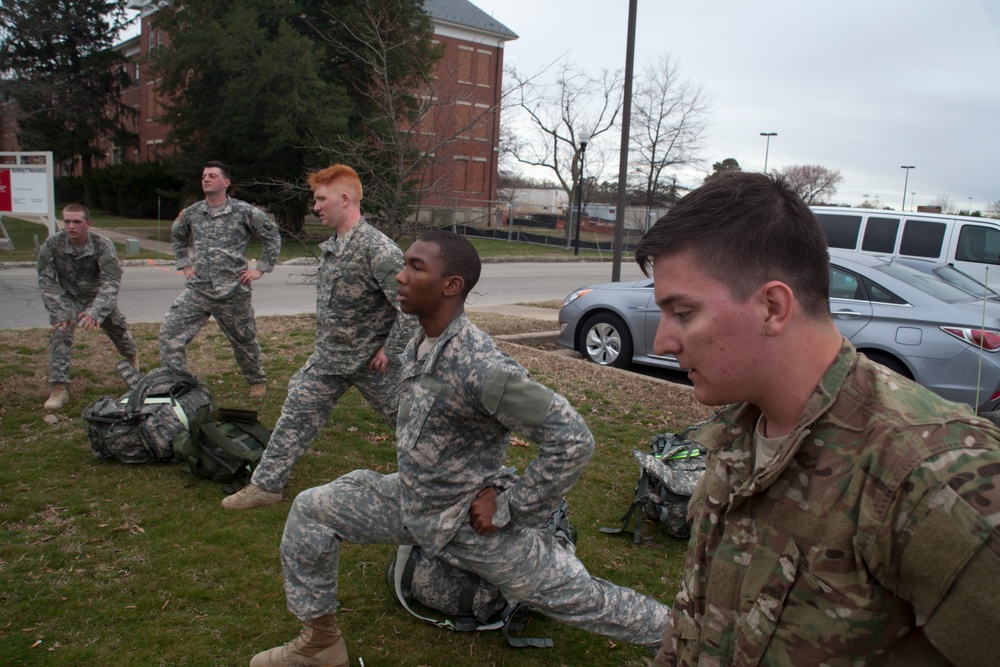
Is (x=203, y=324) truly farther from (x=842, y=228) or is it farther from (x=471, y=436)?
(x=842, y=228)

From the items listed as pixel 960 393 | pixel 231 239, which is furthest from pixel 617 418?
pixel 231 239

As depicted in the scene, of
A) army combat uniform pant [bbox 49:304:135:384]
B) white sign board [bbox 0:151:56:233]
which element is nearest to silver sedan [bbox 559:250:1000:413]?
army combat uniform pant [bbox 49:304:135:384]

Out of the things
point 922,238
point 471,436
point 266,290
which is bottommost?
point 266,290

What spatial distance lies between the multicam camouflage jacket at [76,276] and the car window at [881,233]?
11.5m

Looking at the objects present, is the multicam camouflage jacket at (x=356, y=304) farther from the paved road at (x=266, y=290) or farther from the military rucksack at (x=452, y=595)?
the paved road at (x=266, y=290)

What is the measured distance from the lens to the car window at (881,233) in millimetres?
13055

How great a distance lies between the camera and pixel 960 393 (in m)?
7.40

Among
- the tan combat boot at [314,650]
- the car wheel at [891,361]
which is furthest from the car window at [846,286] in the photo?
the tan combat boot at [314,650]

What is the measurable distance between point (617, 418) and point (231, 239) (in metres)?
4.03

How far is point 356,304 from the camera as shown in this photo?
516cm

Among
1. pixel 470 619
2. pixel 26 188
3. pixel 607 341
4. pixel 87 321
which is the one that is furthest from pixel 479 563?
pixel 26 188

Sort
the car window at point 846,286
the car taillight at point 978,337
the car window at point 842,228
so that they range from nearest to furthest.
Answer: the car taillight at point 978,337 < the car window at point 846,286 < the car window at point 842,228

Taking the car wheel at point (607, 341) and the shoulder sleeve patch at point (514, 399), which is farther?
the car wheel at point (607, 341)

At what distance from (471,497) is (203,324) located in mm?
4956
